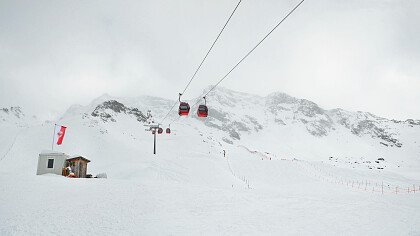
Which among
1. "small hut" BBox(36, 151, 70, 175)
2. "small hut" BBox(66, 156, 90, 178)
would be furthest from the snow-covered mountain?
"small hut" BBox(36, 151, 70, 175)

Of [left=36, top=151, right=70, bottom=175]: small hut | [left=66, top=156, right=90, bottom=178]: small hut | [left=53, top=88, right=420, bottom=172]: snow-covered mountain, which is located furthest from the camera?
[left=53, top=88, right=420, bottom=172]: snow-covered mountain

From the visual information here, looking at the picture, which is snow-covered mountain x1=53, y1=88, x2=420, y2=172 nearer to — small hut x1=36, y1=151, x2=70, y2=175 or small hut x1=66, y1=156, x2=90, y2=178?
small hut x1=66, y1=156, x2=90, y2=178

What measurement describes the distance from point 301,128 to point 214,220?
18180 cm

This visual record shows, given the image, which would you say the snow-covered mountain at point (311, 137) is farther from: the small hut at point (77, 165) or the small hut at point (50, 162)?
the small hut at point (50, 162)

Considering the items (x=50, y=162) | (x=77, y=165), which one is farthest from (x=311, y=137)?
(x=50, y=162)

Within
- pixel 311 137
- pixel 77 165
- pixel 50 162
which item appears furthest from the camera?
pixel 311 137

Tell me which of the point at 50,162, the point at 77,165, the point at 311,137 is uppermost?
the point at 311,137

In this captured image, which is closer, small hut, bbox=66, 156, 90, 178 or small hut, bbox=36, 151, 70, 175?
small hut, bbox=36, 151, 70, 175

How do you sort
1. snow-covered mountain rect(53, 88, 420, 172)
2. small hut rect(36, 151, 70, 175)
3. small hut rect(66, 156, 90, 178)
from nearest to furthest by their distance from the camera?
small hut rect(36, 151, 70, 175) < small hut rect(66, 156, 90, 178) < snow-covered mountain rect(53, 88, 420, 172)

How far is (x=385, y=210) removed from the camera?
20.3 metres

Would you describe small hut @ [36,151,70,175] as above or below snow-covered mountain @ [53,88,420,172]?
below

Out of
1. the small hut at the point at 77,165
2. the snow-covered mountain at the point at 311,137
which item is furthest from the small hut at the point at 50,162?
the snow-covered mountain at the point at 311,137

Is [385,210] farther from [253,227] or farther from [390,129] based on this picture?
Answer: [390,129]

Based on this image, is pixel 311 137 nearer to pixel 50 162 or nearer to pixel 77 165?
pixel 77 165
